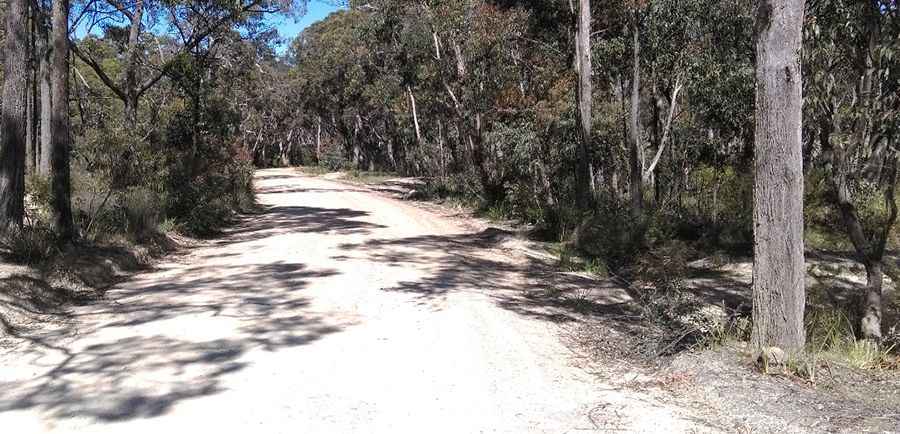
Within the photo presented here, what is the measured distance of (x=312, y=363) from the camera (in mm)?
6305

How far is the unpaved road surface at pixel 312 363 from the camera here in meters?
5.01

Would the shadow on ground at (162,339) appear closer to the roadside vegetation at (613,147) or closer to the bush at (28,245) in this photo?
the bush at (28,245)

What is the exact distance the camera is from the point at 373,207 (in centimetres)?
2417

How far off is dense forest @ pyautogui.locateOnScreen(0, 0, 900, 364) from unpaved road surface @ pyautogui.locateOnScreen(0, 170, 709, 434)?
205 centimetres

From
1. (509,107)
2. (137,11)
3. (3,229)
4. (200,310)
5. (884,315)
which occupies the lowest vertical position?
(884,315)

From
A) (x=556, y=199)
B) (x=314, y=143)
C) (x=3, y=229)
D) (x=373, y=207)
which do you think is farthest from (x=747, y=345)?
(x=314, y=143)

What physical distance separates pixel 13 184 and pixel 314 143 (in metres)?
76.3

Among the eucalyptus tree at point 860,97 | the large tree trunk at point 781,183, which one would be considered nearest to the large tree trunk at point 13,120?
the large tree trunk at point 781,183

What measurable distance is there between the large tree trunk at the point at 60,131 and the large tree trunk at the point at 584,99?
31.3 ft

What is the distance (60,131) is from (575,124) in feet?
39.7

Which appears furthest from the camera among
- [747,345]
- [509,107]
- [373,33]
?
[373,33]

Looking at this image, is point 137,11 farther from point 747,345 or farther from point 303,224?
point 747,345

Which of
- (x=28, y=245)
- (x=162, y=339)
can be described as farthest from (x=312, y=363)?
(x=28, y=245)

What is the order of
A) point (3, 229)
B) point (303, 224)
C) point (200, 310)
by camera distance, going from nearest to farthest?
point (200, 310)
point (3, 229)
point (303, 224)
